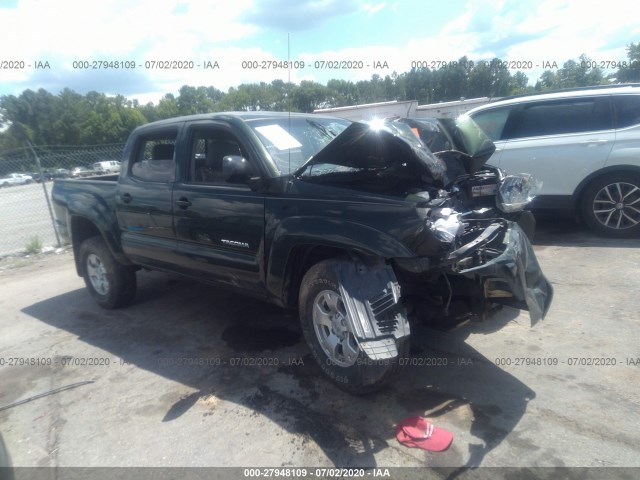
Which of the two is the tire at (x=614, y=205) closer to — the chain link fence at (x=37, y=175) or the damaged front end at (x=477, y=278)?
the damaged front end at (x=477, y=278)

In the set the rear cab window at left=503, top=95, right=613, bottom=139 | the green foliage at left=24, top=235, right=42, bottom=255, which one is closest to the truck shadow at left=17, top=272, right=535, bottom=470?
the rear cab window at left=503, top=95, right=613, bottom=139

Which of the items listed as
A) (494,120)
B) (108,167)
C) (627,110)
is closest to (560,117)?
(627,110)

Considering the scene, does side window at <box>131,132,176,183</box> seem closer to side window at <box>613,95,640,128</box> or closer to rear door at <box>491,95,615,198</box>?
rear door at <box>491,95,615,198</box>

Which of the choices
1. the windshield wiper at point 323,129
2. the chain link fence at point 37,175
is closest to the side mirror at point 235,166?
the windshield wiper at point 323,129

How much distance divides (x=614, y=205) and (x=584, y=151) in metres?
0.77

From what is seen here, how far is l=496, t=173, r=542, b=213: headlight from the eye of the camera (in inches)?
137

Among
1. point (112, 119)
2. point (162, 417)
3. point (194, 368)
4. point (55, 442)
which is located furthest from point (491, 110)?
point (112, 119)

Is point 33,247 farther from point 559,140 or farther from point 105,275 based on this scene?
point 559,140

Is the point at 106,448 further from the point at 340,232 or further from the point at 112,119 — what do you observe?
the point at 112,119

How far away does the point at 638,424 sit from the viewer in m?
2.69

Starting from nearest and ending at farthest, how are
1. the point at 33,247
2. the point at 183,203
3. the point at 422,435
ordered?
the point at 422,435, the point at 183,203, the point at 33,247

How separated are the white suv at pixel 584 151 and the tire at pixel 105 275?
502 cm

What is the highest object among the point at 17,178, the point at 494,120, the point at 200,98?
the point at 200,98

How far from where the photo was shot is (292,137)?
12.8 feet
